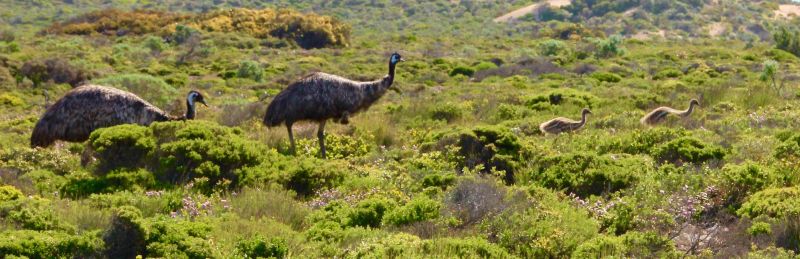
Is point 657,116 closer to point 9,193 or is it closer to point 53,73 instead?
point 9,193

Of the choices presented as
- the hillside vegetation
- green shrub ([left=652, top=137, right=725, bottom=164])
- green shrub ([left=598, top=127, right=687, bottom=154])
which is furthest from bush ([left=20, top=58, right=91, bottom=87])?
green shrub ([left=652, top=137, right=725, bottom=164])

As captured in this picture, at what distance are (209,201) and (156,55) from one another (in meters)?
30.6

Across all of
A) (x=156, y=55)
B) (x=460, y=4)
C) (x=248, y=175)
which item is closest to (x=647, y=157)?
(x=248, y=175)

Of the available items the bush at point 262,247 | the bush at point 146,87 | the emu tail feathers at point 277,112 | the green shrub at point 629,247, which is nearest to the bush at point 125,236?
the bush at point 262,247

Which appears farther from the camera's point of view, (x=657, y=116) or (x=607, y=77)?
(x=607, y=77)

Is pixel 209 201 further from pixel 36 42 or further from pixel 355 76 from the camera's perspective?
pixel 36 42

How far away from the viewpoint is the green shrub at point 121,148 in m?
9.02

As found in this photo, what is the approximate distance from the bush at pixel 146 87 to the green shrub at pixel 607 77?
12716 millimetres

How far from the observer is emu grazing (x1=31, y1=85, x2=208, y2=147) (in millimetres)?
10578

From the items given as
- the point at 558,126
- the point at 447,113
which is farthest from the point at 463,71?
the point at 558,126

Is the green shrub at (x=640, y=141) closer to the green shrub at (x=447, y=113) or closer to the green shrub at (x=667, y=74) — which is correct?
the green shrub at (x=447, y=113)

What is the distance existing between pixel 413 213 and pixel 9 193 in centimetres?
366

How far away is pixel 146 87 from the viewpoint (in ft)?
70.4

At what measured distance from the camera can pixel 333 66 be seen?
3322 centimetres
